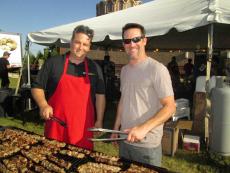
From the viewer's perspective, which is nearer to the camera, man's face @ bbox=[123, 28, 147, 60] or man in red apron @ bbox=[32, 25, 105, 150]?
man's face @ bbox=[123, 28, 147, 60]

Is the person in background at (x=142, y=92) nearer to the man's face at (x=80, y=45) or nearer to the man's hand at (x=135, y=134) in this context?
the man's hand at (x=135, y=134)

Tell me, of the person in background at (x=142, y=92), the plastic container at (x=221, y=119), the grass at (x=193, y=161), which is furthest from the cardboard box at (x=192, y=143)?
the person in background at (x=142, y=92)

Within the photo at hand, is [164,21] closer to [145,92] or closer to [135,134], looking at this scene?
[145,92]

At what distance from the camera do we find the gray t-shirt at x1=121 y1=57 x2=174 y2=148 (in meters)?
2.30

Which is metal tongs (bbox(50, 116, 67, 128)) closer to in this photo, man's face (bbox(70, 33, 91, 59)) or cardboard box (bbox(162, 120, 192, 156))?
man's face (bbox(70, 33, 91, 59))

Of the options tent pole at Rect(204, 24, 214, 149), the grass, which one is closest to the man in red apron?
the grass

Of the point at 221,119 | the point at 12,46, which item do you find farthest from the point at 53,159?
the point at 12,46

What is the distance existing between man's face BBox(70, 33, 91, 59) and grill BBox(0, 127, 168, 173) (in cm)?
81

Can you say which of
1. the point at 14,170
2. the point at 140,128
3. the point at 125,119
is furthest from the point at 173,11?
the point at 14,170

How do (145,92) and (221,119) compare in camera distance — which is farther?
(221,119)

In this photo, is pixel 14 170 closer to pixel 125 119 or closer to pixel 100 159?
pixel 100 159

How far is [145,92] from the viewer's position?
2396 millimetres

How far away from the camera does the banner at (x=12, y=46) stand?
17.7m

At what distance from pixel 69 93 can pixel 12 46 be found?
53.5 feet
